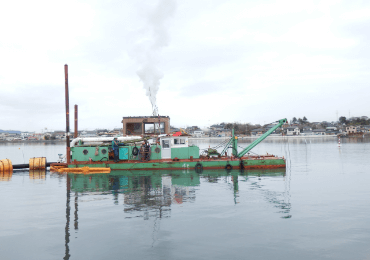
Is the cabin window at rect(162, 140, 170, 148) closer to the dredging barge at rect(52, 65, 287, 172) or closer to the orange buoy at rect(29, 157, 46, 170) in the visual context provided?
the dredging barge at rect(52, 65, 287, 172)

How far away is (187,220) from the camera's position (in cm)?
1106

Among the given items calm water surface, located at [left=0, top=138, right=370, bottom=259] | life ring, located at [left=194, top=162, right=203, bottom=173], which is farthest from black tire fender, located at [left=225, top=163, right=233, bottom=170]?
calm water surface, located at [left=0, top=138, right=370, bottom=259]

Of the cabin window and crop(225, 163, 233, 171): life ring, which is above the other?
the cabin window

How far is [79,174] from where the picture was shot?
82.9 feet

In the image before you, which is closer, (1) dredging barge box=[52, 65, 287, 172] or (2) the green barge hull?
(2) the green barge hull

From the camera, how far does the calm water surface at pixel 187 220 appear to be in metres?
8.30

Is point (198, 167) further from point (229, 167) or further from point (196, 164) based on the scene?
point (229, 167)

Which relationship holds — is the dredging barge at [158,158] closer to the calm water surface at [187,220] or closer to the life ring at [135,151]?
the life ring at [135,151]

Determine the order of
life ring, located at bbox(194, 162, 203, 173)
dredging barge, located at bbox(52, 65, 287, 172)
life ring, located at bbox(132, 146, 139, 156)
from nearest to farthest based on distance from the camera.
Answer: life ring, located at bbox(194, 162, 203, 173)
dredging barge, located at bbox(52, 65, 287, 172)
life ring, located at bbox(132, 146, 139, 156)

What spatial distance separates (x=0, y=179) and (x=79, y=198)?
41.2ft

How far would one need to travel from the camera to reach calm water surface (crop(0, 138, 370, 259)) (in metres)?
8.30

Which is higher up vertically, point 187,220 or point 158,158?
point 158,158

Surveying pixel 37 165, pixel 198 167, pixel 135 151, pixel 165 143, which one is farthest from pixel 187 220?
pixel 37 165

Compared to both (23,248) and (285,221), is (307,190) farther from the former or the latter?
(23,248)
